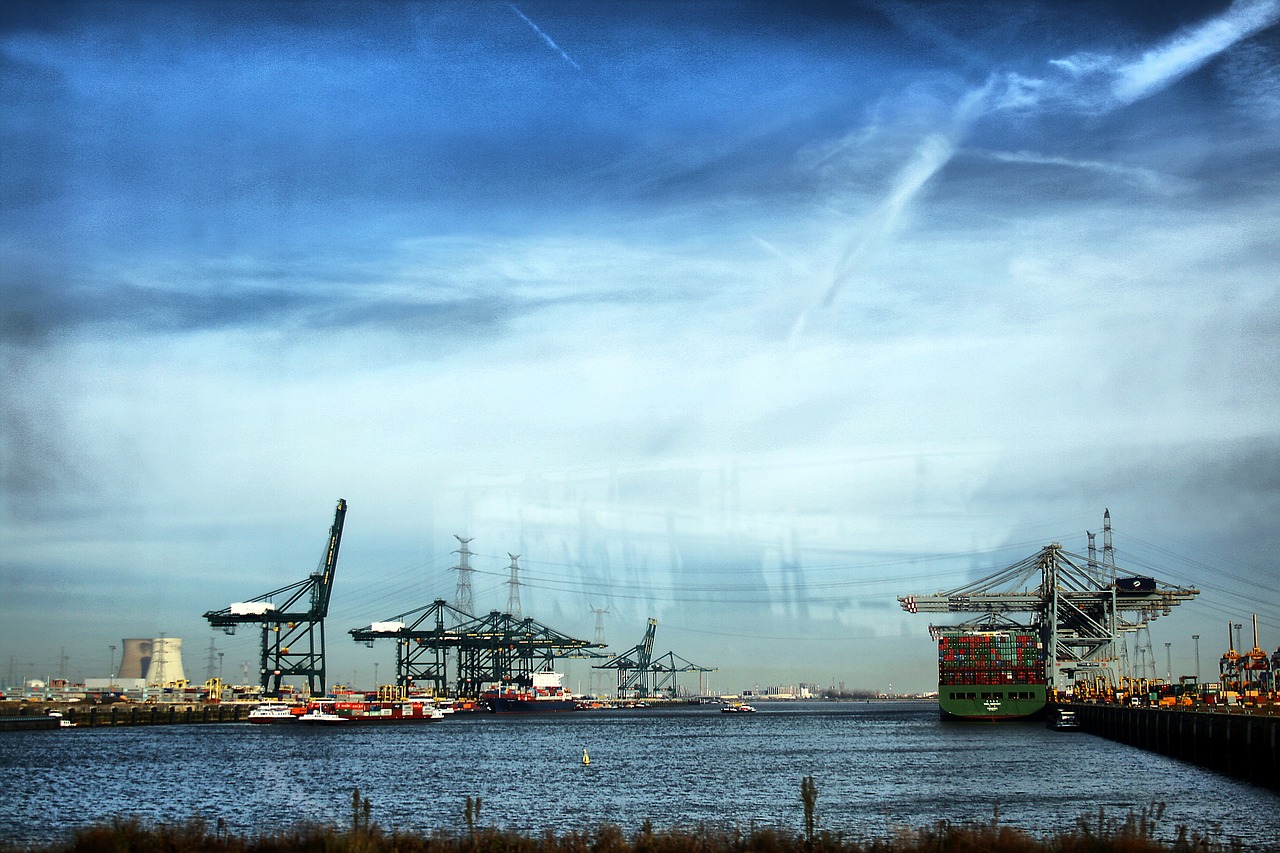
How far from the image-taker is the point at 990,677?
13325cm

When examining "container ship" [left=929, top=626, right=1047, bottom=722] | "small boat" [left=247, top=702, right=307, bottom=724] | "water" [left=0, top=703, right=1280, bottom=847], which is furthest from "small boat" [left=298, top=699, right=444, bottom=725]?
"container ship" [left=929, top=626, right=1047, bottom=722]

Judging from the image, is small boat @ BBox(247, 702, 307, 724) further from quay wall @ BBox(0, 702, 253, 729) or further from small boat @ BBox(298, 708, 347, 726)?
quay wall @ BBox(0, 702, 253, 729)

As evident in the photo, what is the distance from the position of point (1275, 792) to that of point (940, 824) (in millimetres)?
30606

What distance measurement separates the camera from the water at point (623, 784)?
3988 centimetres

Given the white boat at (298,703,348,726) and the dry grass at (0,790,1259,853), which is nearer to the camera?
the dry grass at (0,790,1259,853)

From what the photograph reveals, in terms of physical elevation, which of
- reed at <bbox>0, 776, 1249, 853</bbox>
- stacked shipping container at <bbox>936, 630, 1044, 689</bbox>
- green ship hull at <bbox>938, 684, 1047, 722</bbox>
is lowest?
green ship hull at <bbox>938, 684, 1047, 722</bbox>

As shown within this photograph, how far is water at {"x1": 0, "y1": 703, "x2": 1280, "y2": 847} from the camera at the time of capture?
39.9m

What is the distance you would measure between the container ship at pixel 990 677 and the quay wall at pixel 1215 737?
37.2m

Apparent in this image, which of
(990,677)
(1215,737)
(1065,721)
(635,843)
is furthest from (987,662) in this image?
(635,843)

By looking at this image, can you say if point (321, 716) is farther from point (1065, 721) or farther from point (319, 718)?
point (1065, 721)

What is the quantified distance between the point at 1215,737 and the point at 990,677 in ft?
244

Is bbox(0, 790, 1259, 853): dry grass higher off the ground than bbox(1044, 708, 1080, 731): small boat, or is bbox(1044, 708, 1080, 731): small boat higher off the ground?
bbox(0, 790, 1259, 853): dry grass

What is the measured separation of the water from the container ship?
111 feet

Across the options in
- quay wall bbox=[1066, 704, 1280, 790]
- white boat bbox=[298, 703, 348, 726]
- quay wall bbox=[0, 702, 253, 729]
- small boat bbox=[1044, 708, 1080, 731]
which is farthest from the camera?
white boat bbox=[298, 703, 348, 726]
